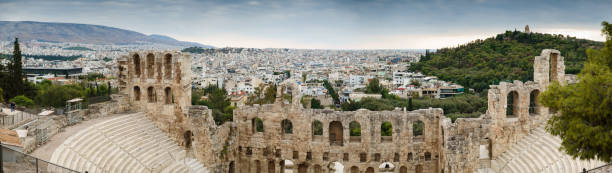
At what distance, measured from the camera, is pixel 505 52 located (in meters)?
89.7

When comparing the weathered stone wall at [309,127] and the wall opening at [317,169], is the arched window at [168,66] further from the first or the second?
the wall opening at [317,169]

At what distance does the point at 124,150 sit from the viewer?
22547 mm

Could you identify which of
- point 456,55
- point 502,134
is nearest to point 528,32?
point 456,55

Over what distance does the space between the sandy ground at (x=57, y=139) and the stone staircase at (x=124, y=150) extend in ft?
0.91

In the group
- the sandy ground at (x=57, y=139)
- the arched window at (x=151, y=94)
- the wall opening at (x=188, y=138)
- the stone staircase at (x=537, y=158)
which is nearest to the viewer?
the sandy ground at (x=57, y=139)

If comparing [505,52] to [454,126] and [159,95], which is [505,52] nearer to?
[454,126]

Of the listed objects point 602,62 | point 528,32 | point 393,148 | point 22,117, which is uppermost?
point 528,32

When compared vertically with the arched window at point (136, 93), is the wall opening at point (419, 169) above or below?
below

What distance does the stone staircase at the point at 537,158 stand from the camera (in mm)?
20500

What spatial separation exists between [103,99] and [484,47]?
88532 millimetres

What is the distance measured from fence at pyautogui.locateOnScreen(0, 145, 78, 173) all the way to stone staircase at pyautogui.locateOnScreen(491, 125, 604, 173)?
20626 millimetres

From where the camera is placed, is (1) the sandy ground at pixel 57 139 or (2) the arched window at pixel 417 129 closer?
(1) the sandy ground at pixel 57 139

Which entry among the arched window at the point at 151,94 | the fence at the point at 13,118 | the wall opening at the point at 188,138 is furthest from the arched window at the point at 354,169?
the fence at the point at 13,118

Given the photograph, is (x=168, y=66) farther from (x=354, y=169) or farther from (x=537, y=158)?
(x=537, y=158)
